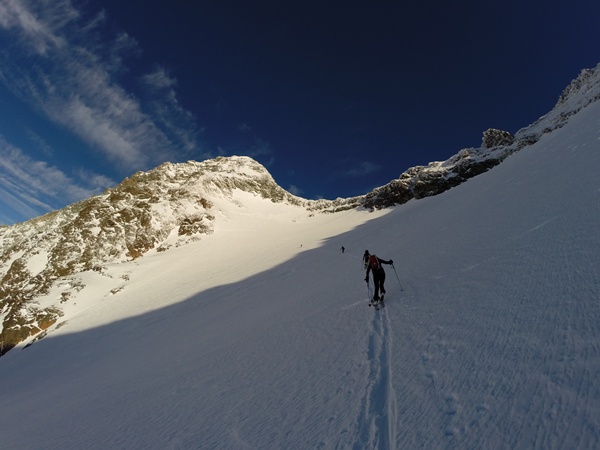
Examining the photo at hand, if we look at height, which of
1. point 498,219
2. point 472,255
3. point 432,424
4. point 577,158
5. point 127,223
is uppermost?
point 127,223

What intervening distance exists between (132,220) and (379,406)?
260ft

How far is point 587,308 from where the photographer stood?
4246 mm

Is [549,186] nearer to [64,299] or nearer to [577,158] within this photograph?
[577,158]

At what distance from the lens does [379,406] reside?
429cm

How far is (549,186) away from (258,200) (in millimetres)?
97098

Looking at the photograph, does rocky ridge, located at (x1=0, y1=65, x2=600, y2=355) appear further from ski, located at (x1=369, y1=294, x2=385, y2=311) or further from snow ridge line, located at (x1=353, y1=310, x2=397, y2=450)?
snow ridge line, located at (x1=353, y1=310, x2=397, y2=450)

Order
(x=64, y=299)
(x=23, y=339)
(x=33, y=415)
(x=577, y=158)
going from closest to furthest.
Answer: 1. (x=33, y=415)
2. (x=577, y=158)
3. (x=23, y=339)
4. (x=64, y=299)

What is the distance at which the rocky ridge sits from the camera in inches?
2003

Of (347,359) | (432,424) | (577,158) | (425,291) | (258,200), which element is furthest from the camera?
(258,200)

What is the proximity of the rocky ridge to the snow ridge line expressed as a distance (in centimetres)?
4765

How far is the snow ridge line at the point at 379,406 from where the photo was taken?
12.2 feet

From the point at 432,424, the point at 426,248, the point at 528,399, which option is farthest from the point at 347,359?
the point at 426,248

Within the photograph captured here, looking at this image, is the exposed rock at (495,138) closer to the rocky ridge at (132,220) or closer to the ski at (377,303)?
the rocky ridge at (132,220)

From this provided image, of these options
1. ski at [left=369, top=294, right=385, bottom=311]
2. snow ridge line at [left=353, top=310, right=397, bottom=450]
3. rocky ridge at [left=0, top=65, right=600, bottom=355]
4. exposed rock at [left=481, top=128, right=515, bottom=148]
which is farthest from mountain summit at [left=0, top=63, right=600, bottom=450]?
exposed rock at [left=481, top=128, right=515, bottom=148]
